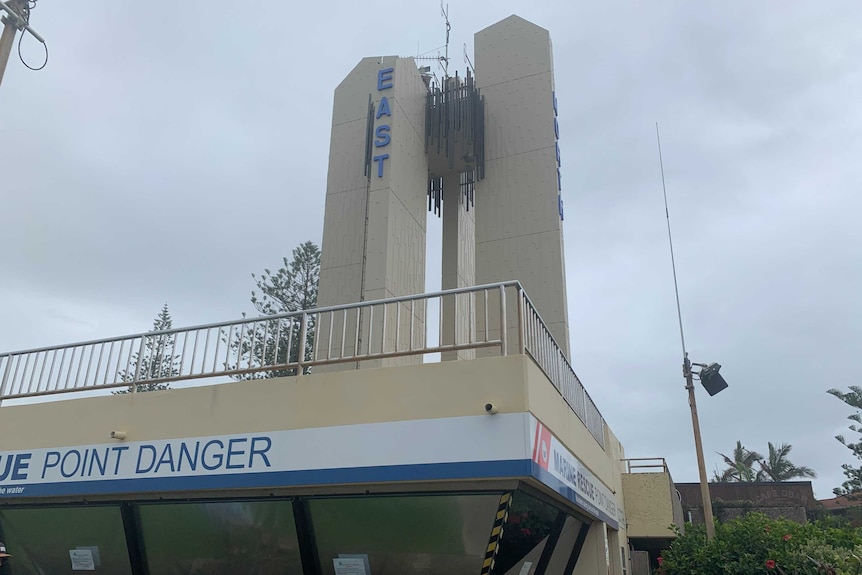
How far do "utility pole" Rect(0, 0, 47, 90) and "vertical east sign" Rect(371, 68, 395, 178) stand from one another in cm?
793

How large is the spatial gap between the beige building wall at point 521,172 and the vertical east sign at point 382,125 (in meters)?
→ 2.38

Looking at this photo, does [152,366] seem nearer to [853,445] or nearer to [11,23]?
[11,23]

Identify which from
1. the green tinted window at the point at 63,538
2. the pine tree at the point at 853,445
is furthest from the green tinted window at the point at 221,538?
the pine tree at the point at 853,445

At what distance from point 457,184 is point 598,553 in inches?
451

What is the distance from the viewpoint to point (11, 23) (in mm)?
8695

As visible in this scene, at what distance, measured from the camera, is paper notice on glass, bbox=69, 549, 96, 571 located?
283 inches

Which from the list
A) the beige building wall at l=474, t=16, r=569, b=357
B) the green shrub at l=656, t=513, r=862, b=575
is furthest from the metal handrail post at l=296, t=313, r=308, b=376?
the beige building wall at l=474, t=16, r=569, b=357

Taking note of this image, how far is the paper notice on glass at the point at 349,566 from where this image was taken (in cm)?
618

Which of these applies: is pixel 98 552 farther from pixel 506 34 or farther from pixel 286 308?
pixel 286 308

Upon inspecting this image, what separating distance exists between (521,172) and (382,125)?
11.3 feet

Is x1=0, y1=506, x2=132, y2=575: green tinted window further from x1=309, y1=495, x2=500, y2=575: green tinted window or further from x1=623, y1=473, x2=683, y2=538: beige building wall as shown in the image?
x1=623, y1=473, x2=683, y2=538: beige building wall

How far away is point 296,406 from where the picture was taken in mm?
6059

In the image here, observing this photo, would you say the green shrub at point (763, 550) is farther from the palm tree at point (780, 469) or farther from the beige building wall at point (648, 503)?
the palm tree at point (780, 469)

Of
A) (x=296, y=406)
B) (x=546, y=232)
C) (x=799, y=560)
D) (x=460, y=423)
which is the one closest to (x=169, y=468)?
(x=296, y=406)
